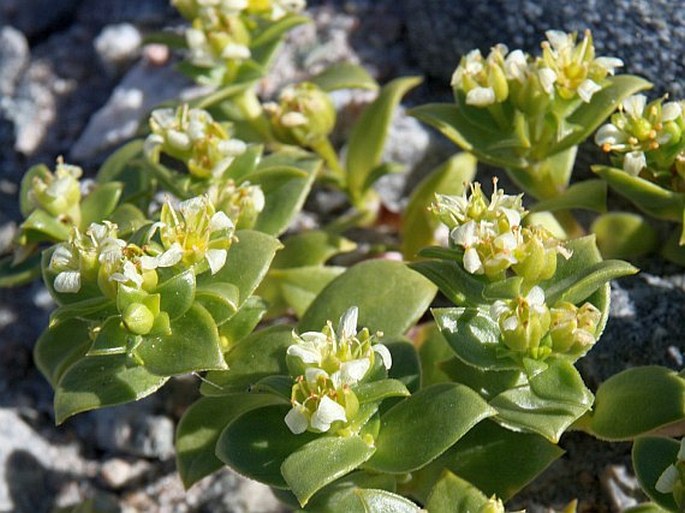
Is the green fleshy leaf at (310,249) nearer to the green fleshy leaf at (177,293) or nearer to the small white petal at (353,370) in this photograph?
the green fleshy leaf at (177,293)

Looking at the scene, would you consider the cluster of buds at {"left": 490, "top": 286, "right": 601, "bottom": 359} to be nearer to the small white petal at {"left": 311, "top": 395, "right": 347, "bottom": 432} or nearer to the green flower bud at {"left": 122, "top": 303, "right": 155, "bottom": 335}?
the small white petal at {"left": 311, "top": 395, "right": 347, "bottom": 432}

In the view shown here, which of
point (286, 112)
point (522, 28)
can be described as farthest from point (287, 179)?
point (522, 28)

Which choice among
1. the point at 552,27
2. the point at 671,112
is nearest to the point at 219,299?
the point at 671,112

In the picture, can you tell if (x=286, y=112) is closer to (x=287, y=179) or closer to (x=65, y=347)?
(x=287, y=179)

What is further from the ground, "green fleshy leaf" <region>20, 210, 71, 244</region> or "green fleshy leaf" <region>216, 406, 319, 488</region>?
"green fleshy leaf" <region>20, 210, 71, 244</region>

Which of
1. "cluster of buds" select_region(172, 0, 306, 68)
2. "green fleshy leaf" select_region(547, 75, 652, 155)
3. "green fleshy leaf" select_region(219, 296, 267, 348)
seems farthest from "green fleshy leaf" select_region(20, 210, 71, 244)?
"green fleshy leaf" select_region(547, 75, 652, 155)

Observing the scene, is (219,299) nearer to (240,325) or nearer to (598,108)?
(240,325)

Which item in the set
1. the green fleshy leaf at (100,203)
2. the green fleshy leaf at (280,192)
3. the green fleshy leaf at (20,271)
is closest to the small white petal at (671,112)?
the green fleshy leaf at (280,192)
